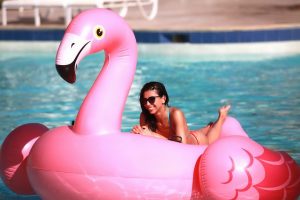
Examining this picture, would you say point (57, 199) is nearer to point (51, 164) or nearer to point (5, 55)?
point (51, 164)

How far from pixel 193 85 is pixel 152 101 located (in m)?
4.37

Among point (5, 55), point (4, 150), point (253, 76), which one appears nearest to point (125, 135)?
point (4, 150)

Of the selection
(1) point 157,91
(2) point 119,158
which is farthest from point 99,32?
(2) point 119,158

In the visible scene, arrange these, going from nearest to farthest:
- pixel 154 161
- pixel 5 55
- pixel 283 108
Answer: pixel 154 161 → pixel 283 108 → pixel 5 55

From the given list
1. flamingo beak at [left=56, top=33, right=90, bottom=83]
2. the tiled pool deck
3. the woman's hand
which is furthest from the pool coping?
flamingo beak at [left=56, top=33, right=90, bottom=83]

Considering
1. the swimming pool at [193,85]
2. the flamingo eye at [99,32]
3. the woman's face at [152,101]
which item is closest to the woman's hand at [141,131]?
the woman's face at [152,101]

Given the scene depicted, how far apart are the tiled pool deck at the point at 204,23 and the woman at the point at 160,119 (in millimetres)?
6508

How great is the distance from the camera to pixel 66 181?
3.88 m

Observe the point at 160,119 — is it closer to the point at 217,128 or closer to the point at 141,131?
the point at 141,131

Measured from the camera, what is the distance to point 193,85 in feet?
28.3

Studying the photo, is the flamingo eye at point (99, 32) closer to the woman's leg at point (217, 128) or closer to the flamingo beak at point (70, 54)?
the flamingo beak at point (70, 54)

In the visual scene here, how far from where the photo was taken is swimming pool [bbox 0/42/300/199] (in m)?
6.81

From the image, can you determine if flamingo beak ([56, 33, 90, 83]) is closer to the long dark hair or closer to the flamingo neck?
the flamingo neck

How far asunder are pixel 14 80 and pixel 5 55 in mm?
2208
